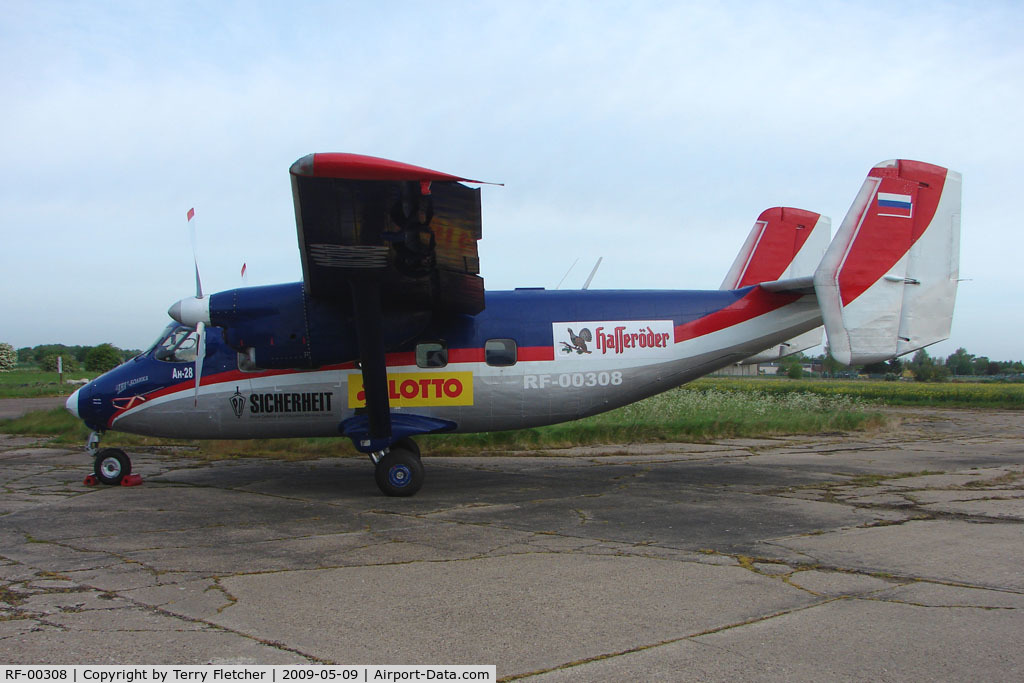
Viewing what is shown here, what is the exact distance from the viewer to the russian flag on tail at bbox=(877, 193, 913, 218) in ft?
35.7

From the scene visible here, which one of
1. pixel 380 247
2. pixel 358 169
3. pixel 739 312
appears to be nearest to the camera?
pixel 358 169

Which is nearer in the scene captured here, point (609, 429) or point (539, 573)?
point (539, 573)

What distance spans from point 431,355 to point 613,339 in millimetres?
2868

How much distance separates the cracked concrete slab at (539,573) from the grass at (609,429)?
4380 millimetres

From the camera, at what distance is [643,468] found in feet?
43.0

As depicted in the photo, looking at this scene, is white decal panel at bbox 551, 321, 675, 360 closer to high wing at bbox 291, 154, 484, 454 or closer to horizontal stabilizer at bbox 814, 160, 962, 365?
high wing at bbox 291, 154, 484, 454

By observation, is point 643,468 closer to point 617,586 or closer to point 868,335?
point 868,335

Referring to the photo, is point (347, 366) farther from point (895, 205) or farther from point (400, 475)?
point (895, 205)

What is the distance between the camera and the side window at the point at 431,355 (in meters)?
11.2

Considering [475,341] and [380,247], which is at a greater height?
[380,247]

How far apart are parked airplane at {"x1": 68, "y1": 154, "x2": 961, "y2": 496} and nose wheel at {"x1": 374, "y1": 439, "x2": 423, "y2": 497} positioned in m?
0.03

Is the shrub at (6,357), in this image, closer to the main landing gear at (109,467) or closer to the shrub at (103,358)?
the shrub at (103,358)

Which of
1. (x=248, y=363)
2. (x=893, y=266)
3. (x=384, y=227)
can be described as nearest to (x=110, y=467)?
(x=248, y=363)

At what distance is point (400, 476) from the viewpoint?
10.3 m
